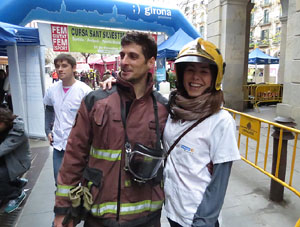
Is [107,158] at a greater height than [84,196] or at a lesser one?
greater

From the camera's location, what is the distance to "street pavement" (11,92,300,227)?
9.80 feet

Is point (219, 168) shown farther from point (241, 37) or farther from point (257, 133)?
point (241, 37)

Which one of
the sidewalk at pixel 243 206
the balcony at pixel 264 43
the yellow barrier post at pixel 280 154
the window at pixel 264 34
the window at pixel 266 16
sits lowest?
the sidewalk at pixel 243 206

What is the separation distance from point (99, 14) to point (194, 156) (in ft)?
25.7

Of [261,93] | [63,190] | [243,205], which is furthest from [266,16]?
[63,190]

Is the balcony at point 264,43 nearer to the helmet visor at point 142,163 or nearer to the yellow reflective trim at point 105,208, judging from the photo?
the helmet visor at point 142,163

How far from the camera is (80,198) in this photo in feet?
4.85

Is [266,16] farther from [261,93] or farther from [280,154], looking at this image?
[280,154]

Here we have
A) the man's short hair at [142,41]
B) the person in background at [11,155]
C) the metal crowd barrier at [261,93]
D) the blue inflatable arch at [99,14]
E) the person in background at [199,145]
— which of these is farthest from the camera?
the metal crowd barrier at [261,93]

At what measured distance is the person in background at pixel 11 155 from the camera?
3.14 meters

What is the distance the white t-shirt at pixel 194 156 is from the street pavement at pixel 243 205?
5.34ft

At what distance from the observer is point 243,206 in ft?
10.8

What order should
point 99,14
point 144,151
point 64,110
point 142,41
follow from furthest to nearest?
1. point 99,14
2. point 64,110
3. point 142,41
4. point 144,151

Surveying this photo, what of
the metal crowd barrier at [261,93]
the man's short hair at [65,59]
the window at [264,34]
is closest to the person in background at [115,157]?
the man's short hair at [65,59]
